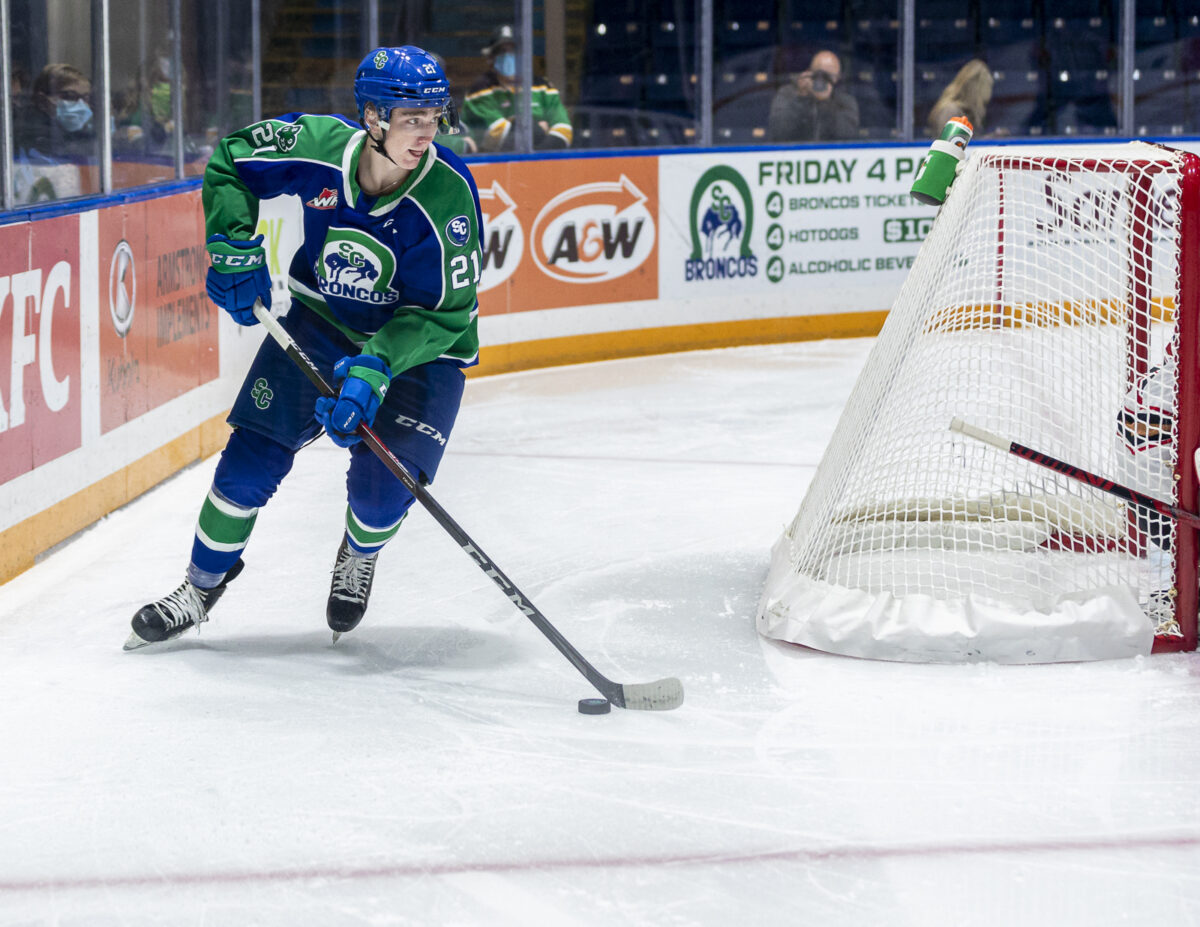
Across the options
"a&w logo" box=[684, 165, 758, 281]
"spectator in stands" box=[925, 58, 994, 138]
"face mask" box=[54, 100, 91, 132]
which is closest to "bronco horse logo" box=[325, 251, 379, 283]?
"face mask" box=[54, 100, 91, 132]

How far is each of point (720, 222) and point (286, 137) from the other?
4875mm

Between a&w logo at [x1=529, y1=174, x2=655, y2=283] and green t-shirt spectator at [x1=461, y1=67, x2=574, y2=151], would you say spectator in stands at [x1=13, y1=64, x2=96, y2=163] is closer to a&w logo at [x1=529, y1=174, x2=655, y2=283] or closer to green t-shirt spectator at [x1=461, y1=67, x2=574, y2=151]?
green t-shirt spectator at [x1=461, y1=67, x2=574, y2=151]

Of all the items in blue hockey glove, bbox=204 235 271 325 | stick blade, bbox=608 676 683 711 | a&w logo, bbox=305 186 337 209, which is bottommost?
stick blade, bbox=608 676 683 711

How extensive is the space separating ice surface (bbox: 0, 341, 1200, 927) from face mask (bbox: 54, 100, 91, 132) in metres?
1.05

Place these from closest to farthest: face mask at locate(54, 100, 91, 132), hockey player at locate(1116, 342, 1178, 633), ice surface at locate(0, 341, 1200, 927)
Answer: ice surface at locate(0, 341, 1200, 927), hockey player at locate(1116, 342, 1178, 633), face mask at locate(54, 100, 91, 132)

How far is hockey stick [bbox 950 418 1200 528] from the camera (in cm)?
298

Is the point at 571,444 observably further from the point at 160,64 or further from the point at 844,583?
the point at 844,583

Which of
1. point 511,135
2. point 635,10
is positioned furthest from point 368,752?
point 635,10

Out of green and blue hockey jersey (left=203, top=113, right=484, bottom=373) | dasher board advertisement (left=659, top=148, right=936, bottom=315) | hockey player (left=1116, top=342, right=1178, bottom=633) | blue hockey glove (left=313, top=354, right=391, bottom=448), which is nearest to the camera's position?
blue hockey glove (left=313, top=354, right=391, bottom=448)

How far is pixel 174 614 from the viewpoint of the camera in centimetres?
301

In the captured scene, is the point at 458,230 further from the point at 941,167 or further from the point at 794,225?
the point at 794,225

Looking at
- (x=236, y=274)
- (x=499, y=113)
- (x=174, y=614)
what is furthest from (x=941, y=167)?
(x=499, y=113)

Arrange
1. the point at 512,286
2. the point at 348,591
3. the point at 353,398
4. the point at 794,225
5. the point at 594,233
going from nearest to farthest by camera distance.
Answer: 1. the point at 353,398
2. the point at 348,591
3. the point at 512,286
4. the point at 594,233
5. the point at 794,225

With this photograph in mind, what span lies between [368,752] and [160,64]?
10.0 feet
